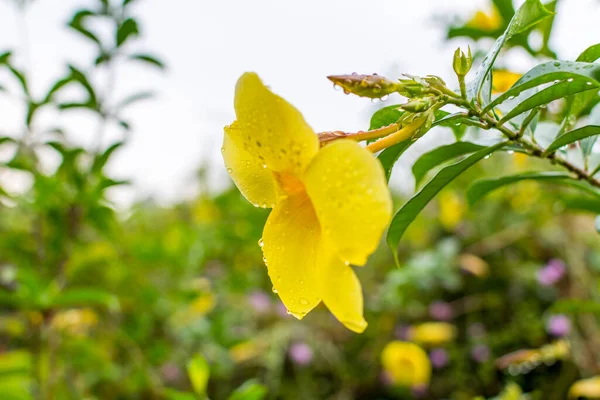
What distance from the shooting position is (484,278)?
212cm

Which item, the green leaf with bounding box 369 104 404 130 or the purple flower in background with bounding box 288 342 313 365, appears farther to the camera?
the purple flower in background with bounding box 288 342 313 365

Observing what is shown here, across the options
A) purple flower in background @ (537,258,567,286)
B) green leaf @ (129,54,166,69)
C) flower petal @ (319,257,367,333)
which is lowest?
purple flower in background @ (537,258,567,286)

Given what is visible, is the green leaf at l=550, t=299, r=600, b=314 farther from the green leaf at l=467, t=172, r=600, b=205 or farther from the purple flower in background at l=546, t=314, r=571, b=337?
the purple flower in background at l=546, t=314, r=571, b=337

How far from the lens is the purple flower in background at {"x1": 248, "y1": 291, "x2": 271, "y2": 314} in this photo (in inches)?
86.2

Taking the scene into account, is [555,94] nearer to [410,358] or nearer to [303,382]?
[410,358]

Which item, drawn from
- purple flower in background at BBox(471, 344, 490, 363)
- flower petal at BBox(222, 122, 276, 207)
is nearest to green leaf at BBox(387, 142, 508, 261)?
flower petal at BBox(222, 122, 276, 207)

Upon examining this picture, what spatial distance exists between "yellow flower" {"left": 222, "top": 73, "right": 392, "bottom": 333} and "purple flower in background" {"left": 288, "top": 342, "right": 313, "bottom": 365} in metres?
1.60

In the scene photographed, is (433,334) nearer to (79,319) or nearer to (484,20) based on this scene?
(484,20)

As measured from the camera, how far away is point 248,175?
0.51 m

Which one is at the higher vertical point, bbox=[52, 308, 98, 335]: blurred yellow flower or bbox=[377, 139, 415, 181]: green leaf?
bbox=[377, 139, 415, 181]: green leaf

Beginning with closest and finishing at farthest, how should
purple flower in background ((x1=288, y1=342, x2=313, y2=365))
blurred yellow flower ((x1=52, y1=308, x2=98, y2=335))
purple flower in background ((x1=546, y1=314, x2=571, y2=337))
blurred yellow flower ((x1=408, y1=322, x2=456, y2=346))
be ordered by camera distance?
purple flower in background ((x1=546, y1=314, x2=571, y2=337)) → blurred yellow flower ((x1=52, y1=308, x2=98, y2=335)) → blurred yellow flower ((x1=408, y1=322, x2=456, y2=346)) → purple flower in background ((x1=288, y1=342, x2=313, y2=365))

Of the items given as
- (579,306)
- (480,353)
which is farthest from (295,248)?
(480,353)

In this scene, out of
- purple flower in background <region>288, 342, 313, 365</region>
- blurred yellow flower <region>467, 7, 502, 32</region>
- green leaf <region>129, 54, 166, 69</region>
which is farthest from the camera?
purple flower in background <region>288, 342, 313, 365</region>

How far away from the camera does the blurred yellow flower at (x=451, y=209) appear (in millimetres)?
2199
